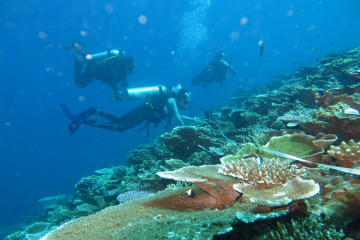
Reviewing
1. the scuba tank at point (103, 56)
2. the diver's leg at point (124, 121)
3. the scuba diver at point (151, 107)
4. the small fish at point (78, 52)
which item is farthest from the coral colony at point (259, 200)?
the small fish at point (78, 52)

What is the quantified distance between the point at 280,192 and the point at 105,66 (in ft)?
44.0

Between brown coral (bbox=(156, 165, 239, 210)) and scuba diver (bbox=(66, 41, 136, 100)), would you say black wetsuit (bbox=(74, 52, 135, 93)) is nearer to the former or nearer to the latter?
scuba diver (bbox=(66, 41, 136, 100))

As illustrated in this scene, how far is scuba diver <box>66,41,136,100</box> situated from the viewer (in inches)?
507

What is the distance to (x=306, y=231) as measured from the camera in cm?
168

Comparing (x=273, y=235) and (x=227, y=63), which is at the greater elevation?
(x=227, y=63)

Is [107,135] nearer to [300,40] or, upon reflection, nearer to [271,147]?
[271,147]

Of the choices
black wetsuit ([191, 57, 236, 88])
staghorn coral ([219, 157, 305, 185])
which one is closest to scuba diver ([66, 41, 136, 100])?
black wetsuit ([191, 57, 236, 88])

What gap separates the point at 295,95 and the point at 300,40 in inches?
8292

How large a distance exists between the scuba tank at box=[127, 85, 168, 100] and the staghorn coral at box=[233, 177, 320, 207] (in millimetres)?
9665

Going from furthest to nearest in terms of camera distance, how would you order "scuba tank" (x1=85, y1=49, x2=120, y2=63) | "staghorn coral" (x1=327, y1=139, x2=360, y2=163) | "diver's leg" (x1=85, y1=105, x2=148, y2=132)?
1. "scuba tank" (x1=85, y1=49, x2=120, y2=63)
2. "diver's leg" (x1=85, y1=105, x2=148, y2=132)
3. "staghorn coral" (x1=327, y1=139, x2=360, y2=163)

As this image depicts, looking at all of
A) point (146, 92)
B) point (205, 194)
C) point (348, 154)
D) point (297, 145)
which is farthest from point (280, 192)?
point (146, 92)

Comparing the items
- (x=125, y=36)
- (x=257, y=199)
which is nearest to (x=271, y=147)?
(x=257, y=199)

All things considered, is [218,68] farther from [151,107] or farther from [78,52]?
[78,52]

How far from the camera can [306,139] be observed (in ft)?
10.3
